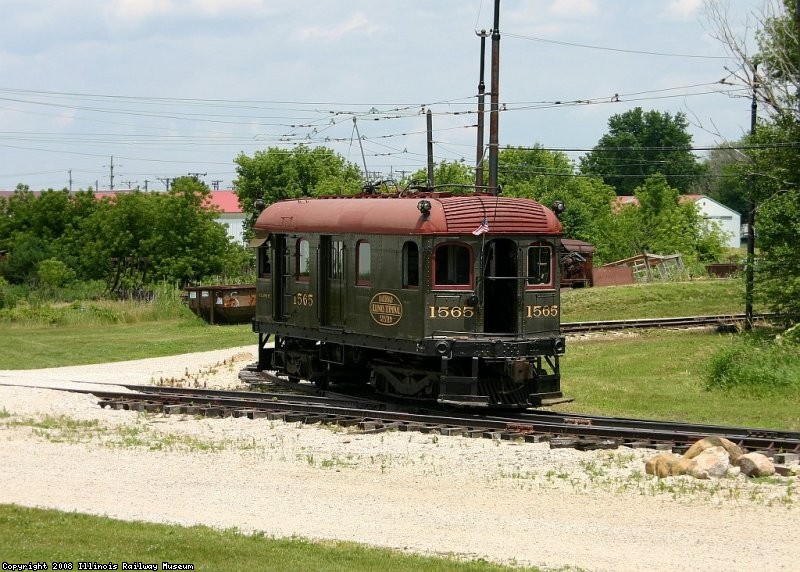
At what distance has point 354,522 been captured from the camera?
1205 cm

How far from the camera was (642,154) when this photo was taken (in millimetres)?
132000

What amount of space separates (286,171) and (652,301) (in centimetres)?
4350

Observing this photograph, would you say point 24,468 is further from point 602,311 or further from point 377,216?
→ point 602,311

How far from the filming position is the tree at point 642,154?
433ft

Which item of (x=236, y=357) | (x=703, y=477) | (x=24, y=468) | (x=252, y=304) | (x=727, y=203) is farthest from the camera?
(x=727, y=203)

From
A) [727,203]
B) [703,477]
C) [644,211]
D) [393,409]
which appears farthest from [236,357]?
[727,203]

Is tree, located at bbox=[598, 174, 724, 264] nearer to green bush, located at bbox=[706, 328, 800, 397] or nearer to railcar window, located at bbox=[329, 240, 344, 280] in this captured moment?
green bush, located at bbox=[706, 328, 800, 397]

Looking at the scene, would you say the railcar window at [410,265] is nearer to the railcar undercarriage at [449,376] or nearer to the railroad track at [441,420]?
the railcar undercarriage at [449,376]

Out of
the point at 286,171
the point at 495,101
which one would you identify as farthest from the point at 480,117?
the point at 286,171

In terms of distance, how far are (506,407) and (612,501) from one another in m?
6.44

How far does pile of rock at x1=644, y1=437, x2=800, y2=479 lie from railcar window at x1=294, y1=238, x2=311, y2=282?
8905mm

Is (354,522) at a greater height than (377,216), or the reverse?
(377,216)

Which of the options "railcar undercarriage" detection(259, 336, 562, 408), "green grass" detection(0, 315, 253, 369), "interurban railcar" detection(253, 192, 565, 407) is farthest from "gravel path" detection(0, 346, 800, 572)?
"green grass" detection(0, 315, 253, 369)

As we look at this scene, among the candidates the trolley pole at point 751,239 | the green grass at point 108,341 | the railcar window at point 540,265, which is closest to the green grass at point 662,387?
the trolley pole at point 751,239
